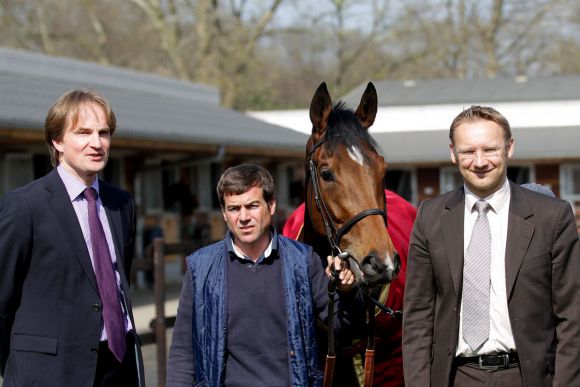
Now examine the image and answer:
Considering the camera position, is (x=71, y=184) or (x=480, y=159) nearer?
(x=480, y=159)

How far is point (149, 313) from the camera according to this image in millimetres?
12617

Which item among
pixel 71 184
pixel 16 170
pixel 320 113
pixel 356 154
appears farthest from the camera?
pixel 16 170

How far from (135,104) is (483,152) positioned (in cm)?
1300

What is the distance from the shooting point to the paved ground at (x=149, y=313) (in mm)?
8711

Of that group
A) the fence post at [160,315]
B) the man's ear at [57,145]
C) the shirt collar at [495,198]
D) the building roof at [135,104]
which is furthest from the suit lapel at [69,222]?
the building roof at [135,104]

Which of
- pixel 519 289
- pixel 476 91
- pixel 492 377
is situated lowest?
pixel 492 377

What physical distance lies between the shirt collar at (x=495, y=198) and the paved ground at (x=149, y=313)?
5243 millimetres

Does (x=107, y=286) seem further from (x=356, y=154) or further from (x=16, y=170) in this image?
(x=16, y=170)

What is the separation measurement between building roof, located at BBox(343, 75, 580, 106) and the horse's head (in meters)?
20.3

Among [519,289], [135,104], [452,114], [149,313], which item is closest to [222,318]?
[519,289]

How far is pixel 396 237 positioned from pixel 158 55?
110 feet

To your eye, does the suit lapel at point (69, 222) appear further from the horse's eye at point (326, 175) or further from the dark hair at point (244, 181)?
the horse's eye at point (326, 175)

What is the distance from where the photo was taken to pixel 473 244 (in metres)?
3.26

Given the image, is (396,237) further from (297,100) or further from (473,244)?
(297,100)
